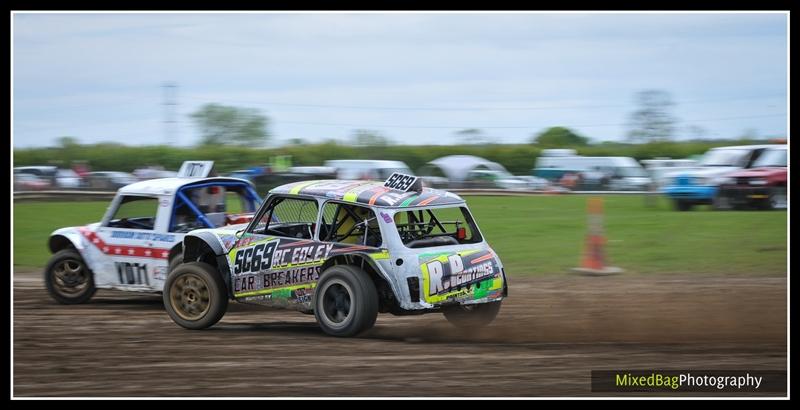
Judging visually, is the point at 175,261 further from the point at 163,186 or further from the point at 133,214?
the point at 133,214

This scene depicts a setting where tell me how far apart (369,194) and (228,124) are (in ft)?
113

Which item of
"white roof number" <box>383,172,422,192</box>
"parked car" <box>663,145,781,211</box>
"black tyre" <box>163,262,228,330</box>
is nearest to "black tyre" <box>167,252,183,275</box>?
"black tyre" <box>163,262,228,330</box>

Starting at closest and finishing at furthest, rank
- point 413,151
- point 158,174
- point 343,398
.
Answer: point 343,398 → point 158,174 → point 413,151

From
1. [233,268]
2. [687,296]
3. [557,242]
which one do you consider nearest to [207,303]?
[233,268]

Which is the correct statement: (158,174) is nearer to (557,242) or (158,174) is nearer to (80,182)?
(80,182)

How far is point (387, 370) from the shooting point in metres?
8.35

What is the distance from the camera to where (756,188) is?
2117cm

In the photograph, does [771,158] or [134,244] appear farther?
[771,158]

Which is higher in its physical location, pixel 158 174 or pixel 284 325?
pixel 158 174

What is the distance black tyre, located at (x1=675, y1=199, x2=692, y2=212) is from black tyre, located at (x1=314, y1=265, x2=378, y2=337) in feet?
46.4

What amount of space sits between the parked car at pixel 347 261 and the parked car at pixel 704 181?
12633 millimetres

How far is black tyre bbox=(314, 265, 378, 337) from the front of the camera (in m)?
9.32

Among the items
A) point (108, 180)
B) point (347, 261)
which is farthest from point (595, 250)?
point (108, 180)

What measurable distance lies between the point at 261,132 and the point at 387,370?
34930 mm
